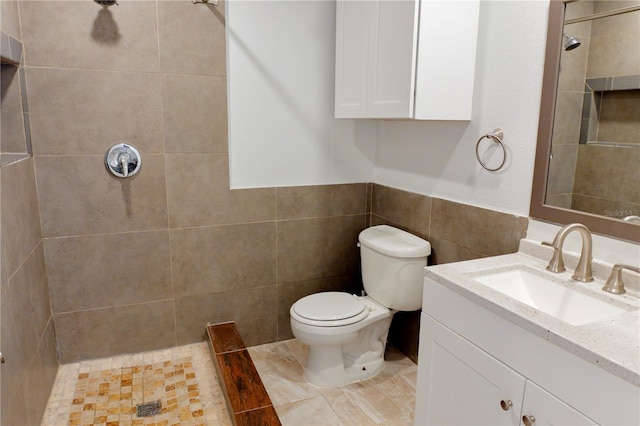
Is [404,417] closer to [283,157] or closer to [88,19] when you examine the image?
[283,157]

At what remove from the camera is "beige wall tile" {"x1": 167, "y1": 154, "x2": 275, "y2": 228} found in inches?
90.9

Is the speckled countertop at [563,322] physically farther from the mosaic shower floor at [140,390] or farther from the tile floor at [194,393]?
the mosaic shower floor at [140,390]

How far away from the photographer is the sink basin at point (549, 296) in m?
1.35

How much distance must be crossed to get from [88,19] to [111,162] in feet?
2.19

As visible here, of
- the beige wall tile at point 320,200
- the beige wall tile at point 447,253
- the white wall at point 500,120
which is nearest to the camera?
the white wall at point 500,120

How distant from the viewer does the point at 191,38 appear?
2.20 meters

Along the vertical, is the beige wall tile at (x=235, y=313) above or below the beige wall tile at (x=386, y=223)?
below

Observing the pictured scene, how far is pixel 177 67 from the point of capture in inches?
86.9

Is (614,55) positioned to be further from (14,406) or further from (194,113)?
(14,406)

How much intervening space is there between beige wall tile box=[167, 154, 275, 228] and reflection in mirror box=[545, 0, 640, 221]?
150 centimetres

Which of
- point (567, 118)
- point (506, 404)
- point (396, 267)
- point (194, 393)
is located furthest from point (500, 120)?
point (194, 393)

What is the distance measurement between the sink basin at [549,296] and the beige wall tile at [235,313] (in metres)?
1.41

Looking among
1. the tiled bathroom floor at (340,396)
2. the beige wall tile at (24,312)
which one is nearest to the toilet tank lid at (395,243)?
the tiled bathroom floor at (340,396)

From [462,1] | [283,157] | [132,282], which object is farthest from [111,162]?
[462,1]
